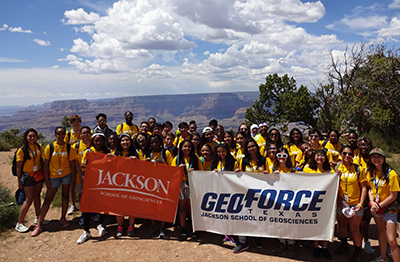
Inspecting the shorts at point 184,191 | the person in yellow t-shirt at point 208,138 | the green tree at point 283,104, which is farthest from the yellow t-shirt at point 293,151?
the green tree at point 283,104

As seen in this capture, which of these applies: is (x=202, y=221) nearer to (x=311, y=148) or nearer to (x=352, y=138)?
(x=311, y=148)

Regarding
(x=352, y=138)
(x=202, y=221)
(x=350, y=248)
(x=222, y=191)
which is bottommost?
(x=350, y=248)

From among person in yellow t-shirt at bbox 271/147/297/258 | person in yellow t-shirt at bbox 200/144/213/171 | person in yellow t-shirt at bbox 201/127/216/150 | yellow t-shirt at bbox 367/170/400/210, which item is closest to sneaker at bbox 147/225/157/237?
person in yellow t-shirt at bbox 200/144/213/171

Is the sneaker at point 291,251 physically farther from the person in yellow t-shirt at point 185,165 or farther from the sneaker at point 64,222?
the sneaker at point 64,222

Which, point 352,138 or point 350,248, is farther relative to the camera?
point 352,138

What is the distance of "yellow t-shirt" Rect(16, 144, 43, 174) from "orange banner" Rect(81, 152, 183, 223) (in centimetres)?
120

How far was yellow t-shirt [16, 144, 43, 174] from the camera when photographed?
5695 millimetres

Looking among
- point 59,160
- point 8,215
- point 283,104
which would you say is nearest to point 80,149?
point 59,160

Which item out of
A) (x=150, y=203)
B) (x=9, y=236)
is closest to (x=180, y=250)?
(x=150, y=203)

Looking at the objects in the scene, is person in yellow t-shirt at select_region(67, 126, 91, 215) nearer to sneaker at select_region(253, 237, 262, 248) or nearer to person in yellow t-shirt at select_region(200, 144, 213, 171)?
person in yellow t-shirt at select_region(200, 144, 213, 171)

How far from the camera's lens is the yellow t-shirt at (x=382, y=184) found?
4270 mm

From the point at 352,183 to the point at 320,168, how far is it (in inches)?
23.0

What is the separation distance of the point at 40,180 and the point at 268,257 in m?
5.24

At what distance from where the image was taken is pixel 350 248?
5.18 m
